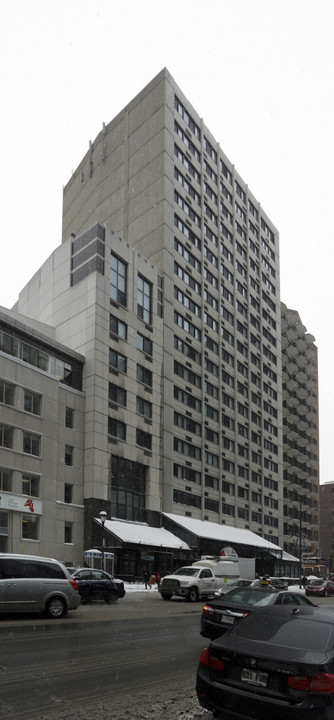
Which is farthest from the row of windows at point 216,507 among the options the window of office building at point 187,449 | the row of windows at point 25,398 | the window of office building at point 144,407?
the row of windows at point 25,398

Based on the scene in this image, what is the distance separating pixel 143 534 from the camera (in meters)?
48.0

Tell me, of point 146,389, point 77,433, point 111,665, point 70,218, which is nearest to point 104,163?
point 70,218

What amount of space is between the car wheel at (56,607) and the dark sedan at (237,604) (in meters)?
5.46

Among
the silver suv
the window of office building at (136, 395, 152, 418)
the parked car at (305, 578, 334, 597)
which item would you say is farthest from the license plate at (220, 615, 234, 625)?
the window of office building at (136, 395, 152, 418)

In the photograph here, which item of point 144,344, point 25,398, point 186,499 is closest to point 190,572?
point 25,398

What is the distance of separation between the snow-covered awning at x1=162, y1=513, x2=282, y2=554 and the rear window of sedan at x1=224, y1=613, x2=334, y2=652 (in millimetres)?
48315

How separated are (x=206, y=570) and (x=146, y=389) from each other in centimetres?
2473

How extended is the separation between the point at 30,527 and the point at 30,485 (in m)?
2.53

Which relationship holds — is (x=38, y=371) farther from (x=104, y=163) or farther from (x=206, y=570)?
(x=104, y=163)

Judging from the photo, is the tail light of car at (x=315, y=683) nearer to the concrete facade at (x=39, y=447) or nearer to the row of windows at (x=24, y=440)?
the concrete facade at (x=39, y=447)

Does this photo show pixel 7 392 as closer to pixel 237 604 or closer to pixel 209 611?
pixel 209 611

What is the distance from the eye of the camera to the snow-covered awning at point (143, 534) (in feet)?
147

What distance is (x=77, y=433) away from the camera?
153ft

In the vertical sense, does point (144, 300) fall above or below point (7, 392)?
above
